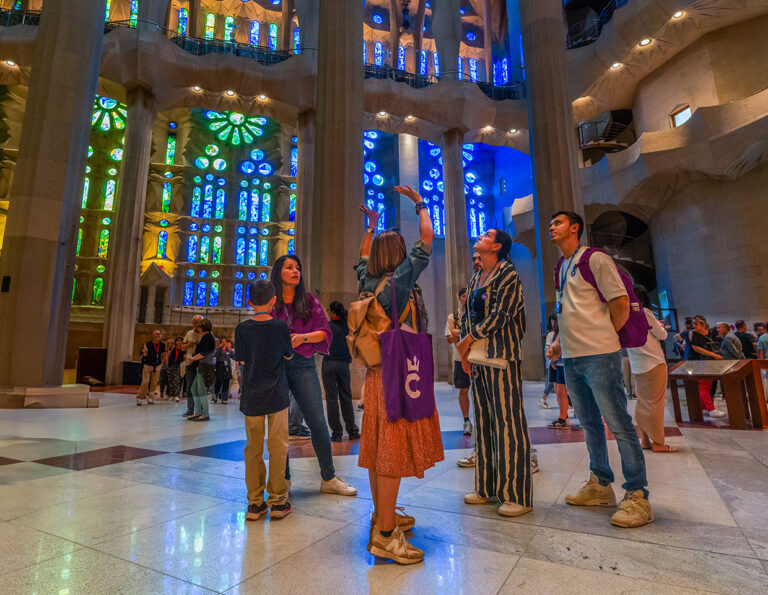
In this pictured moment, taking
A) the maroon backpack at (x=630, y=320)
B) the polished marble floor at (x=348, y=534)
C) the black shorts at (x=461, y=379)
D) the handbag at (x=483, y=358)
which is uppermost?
the maroon backpack at (x=630, y=320)

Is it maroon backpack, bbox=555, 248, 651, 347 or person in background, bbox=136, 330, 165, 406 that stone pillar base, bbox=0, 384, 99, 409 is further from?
maroon backpack, bbox=555, 248, 651, 347

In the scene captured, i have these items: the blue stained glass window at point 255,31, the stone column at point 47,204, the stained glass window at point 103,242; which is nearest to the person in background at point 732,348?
the stone column at point 47,204

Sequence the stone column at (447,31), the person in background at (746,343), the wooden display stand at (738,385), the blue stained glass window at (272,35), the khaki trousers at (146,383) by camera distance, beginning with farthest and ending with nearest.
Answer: the blue stained glass window at (272,35) < the stone column at (447,31) < the khaki trousers at (146,383) < the person in background at (746,343) < the wooden display stand at (738,385)

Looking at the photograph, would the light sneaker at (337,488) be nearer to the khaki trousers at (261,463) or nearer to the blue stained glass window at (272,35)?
the khaki trousers at (261,463)

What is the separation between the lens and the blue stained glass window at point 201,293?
1115 inches

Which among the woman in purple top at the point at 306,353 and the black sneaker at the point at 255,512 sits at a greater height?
the woman in purple top at the point at 306,353

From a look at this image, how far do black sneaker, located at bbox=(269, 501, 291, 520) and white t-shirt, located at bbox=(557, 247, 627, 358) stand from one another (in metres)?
1.95

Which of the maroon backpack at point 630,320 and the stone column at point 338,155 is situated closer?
the maroon backpack at point 630,320

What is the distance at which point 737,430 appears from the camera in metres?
5.35

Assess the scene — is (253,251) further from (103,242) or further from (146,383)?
(146,383)

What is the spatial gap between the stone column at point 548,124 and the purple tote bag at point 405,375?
11508mm

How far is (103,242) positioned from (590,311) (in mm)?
31661

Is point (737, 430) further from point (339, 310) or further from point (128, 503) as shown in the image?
point (128, 503)

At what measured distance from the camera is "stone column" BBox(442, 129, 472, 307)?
64.6 feet
